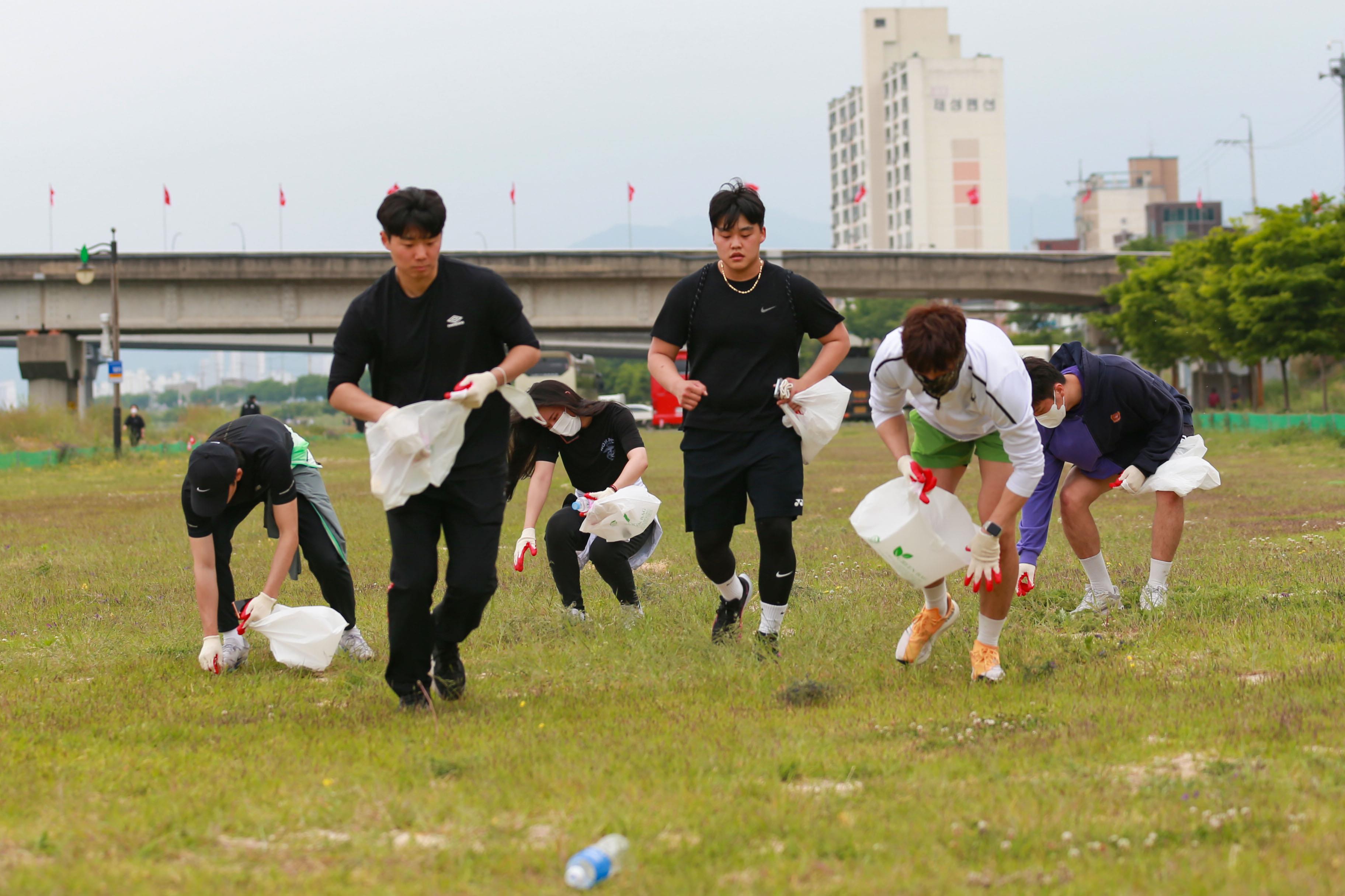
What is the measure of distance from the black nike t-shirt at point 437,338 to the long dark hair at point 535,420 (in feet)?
5.59

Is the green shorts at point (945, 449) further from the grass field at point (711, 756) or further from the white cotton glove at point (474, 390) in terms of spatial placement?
the white cotton glove at point (474, 390)

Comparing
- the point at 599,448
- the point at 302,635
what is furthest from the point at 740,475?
the point at 302,635

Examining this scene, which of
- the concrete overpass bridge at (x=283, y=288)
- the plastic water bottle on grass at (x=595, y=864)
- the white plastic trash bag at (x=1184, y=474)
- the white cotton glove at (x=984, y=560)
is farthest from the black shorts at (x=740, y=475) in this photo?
the concrete overpass bridge at (x=283, y=288)

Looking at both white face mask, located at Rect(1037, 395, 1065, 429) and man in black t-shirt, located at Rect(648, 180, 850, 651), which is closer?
man in black t-shirt, located at Rect(648, 180, 850, 651)

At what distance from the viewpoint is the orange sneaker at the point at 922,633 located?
577 centimetres

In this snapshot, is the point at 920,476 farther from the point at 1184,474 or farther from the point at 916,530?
the point at 1184,474

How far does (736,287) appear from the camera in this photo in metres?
6.03

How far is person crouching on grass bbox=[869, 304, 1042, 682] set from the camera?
497 cm

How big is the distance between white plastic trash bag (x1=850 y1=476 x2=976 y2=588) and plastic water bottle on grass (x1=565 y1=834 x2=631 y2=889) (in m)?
2.46

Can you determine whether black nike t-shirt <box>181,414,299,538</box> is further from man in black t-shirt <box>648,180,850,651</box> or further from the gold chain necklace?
the gold chain necklace

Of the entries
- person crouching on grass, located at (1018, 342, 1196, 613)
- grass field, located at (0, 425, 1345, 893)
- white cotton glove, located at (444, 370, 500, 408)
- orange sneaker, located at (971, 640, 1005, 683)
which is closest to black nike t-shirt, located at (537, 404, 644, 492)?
grass field, located at (0, 425, 1345, 893)

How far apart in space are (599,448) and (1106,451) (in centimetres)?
281

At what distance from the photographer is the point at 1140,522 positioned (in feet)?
42.5

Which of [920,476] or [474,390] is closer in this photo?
[474,390]
